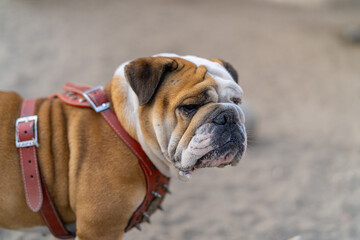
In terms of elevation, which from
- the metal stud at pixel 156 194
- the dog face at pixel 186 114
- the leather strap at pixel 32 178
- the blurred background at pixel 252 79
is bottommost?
the blurred background at pixel 252 79

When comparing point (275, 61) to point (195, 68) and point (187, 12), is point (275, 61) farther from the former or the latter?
point (195, 68)

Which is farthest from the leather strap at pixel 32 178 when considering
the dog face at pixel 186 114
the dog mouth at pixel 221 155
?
the dog mouth at pixel 221 155

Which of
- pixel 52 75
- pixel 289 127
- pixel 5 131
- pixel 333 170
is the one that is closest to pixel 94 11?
pixel 52 75

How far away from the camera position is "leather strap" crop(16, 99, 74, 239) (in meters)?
2.55

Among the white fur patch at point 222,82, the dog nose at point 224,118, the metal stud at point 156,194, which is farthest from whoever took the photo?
the metal stud at point 156,194

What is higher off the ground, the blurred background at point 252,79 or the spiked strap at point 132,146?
the spiked strap at point 132,146

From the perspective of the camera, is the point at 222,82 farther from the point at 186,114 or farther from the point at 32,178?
the point at 32,178

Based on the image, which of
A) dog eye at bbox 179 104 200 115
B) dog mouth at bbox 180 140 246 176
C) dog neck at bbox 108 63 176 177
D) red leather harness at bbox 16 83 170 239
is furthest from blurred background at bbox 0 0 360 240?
dog eye at bbox 179 104 200 115

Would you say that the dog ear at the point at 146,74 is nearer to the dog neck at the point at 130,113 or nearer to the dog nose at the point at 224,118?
the dog neck at the point at 130,113

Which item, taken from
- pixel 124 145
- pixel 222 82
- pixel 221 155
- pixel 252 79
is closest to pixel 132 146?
pixel 124 145

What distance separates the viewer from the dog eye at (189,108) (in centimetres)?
255

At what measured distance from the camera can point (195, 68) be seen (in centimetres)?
270

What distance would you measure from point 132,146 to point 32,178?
2.34 feet

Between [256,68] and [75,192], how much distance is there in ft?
21.4
